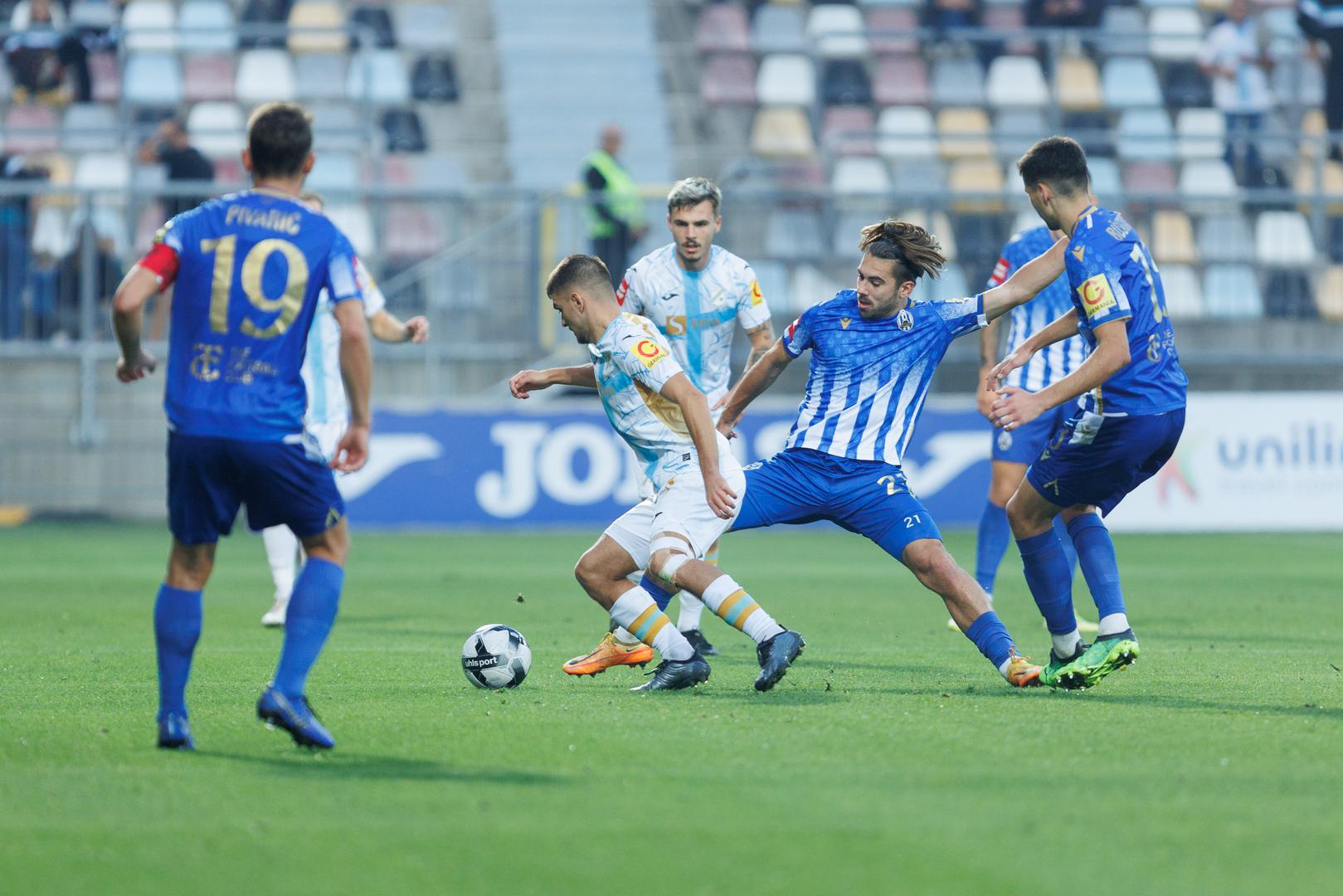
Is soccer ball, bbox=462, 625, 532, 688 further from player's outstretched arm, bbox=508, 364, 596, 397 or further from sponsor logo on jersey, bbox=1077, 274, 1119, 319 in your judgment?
sponsor logo on jersey, bbox=1077, 274, 1119, 319

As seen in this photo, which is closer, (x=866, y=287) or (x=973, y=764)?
(x=973, y=764)

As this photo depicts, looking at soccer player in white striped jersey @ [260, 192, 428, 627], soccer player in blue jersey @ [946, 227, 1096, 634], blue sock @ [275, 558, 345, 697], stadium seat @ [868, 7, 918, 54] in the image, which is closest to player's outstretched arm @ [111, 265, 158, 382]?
blue sock @ [275, 558, 345, 697]

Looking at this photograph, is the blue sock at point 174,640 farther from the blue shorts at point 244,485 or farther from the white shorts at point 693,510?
the white shorts at point 693,510

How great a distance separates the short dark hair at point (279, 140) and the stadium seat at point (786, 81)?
15.9 metres

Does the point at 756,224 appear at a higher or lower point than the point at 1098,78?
lower

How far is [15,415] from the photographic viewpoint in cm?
1644

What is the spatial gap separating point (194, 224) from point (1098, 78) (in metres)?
17.6

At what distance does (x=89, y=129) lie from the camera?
60.5 feet

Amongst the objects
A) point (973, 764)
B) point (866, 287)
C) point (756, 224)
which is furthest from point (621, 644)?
point (756, 224)

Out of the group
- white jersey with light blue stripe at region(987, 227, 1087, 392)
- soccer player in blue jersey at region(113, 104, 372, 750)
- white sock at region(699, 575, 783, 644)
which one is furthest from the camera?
white jersey with light blue stripe at region(987, 227, 1087, 392)

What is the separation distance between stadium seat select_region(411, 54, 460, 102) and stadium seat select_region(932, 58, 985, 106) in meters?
5.63

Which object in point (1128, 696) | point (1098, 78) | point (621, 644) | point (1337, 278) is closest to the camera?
point (1128, 696)

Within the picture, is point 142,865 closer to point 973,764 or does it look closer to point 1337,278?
point 973,764

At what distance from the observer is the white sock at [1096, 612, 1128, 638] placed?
259 inches
